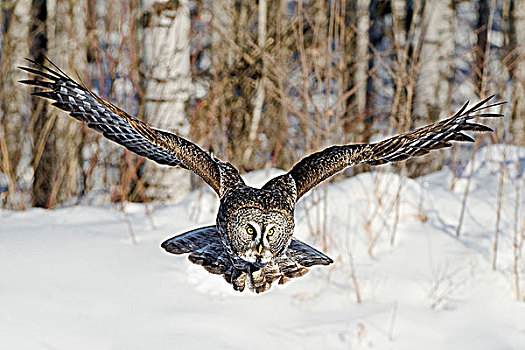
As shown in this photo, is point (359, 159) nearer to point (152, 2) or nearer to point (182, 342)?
point (182, 342)

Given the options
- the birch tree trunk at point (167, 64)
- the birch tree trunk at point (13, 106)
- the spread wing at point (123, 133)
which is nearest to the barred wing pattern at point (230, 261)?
the spread wing at point (123, 133)

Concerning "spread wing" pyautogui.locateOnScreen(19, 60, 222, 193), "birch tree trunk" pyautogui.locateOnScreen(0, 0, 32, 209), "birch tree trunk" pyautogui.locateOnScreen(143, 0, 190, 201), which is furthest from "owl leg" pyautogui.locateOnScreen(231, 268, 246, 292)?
"birch tree trunk" pyautogui.locateOnScreen(0, 0, 32, 209)

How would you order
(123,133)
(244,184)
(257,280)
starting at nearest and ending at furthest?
(257,280) → (244,184) → (123,133)

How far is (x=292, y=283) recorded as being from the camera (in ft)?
16.8

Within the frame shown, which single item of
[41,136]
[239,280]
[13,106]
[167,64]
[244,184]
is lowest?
[239,280]

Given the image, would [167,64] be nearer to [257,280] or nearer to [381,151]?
[381,151]

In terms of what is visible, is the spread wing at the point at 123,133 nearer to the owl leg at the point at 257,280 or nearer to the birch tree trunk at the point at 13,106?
the owl leg at the point at 257,280

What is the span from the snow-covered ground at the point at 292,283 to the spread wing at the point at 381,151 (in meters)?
2.17

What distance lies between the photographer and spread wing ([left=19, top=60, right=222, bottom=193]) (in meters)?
2.25

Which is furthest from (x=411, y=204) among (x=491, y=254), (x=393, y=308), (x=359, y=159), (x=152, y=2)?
(x=359, y=159)

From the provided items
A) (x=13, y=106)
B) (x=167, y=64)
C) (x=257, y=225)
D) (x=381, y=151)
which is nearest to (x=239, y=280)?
(x=257, y=225)

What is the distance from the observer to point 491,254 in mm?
5531

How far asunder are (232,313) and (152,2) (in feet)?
9.23

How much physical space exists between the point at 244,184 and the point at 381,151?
1.66 feet
